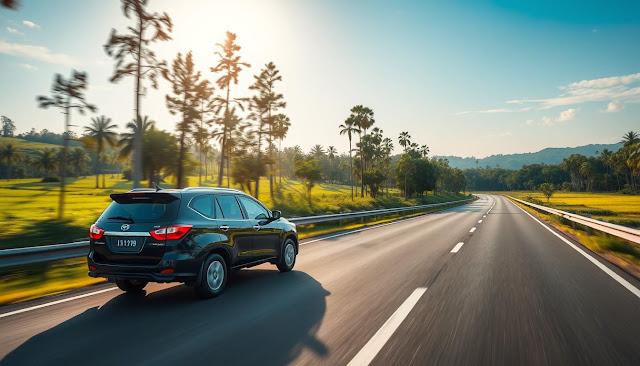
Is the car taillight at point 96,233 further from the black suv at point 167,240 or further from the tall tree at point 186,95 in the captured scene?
the tall tree at point 186,95

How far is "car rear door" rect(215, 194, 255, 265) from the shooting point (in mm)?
6324

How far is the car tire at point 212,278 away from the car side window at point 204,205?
679 mm

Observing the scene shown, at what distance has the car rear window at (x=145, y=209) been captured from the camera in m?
5.53

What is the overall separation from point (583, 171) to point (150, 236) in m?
170

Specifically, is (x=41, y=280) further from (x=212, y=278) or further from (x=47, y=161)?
(x=47, y=161)

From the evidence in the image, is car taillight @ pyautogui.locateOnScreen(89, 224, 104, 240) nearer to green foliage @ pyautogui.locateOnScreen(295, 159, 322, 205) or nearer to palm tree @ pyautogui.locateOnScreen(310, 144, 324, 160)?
green foliage @ pyautogui.locateOnScreen(295, 159, 322, 205)

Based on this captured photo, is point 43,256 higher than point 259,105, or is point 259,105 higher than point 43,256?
point 259,105

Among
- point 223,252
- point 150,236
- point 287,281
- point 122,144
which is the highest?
point 122,144

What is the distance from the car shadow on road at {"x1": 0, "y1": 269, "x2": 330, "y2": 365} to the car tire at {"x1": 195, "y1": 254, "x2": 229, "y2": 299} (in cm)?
14

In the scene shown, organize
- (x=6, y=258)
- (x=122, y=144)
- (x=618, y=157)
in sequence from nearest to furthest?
(x=6, y=258), (x=122, y=144), (x=618, y=157)

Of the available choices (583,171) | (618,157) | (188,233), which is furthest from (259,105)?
(583,171)

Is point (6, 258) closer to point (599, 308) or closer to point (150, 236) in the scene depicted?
point (150, 236)

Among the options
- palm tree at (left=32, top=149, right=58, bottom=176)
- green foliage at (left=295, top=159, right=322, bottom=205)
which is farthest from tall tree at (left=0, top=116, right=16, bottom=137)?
green foliage at (left=295, top=159, right=322, bottom=205)

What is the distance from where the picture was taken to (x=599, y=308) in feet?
16.8
